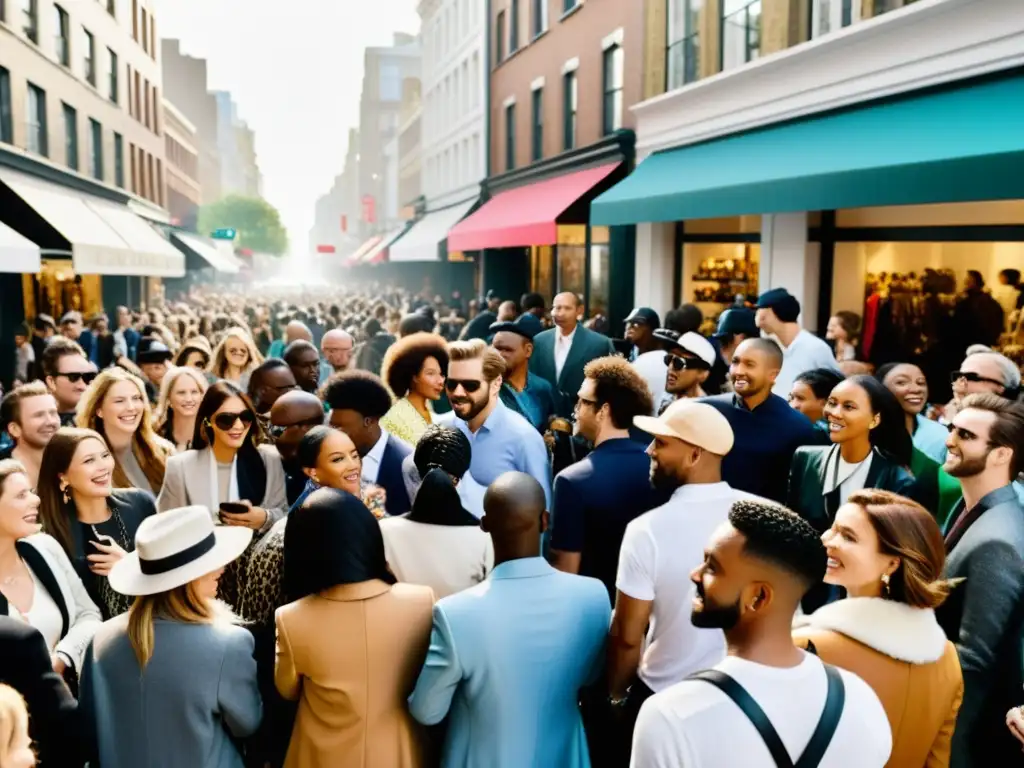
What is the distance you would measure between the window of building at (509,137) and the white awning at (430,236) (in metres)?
2.44

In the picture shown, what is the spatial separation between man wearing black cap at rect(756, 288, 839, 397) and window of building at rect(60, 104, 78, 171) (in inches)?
961

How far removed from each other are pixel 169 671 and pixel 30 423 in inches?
125

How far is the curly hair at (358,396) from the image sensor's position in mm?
5102

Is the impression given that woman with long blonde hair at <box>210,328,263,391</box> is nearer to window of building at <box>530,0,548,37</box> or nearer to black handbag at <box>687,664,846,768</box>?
black handbag at <box>687,664,846,768</box>

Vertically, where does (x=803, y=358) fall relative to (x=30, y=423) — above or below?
above

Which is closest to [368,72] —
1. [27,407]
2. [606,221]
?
[606,221]

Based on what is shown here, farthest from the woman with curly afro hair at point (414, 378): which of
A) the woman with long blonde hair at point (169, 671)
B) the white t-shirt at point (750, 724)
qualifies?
the white t-shirt at point (750, 724)

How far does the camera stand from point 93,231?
2023 centimetres

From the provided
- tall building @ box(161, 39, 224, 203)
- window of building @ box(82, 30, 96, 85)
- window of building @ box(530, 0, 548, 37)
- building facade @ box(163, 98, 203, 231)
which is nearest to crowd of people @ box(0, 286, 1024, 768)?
window of building @ box(530, 0, 548, 37)

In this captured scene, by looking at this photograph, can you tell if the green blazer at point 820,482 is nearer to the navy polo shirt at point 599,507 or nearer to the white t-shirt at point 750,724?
the navy polo shirt at point 599,507

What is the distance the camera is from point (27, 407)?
17.8ft

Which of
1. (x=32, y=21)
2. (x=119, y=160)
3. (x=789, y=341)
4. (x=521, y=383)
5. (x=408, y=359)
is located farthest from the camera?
(x=119, y=160)

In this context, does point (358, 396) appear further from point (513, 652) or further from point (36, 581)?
point (513, 652)

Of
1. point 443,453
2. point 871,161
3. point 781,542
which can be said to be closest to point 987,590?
point 781,542
